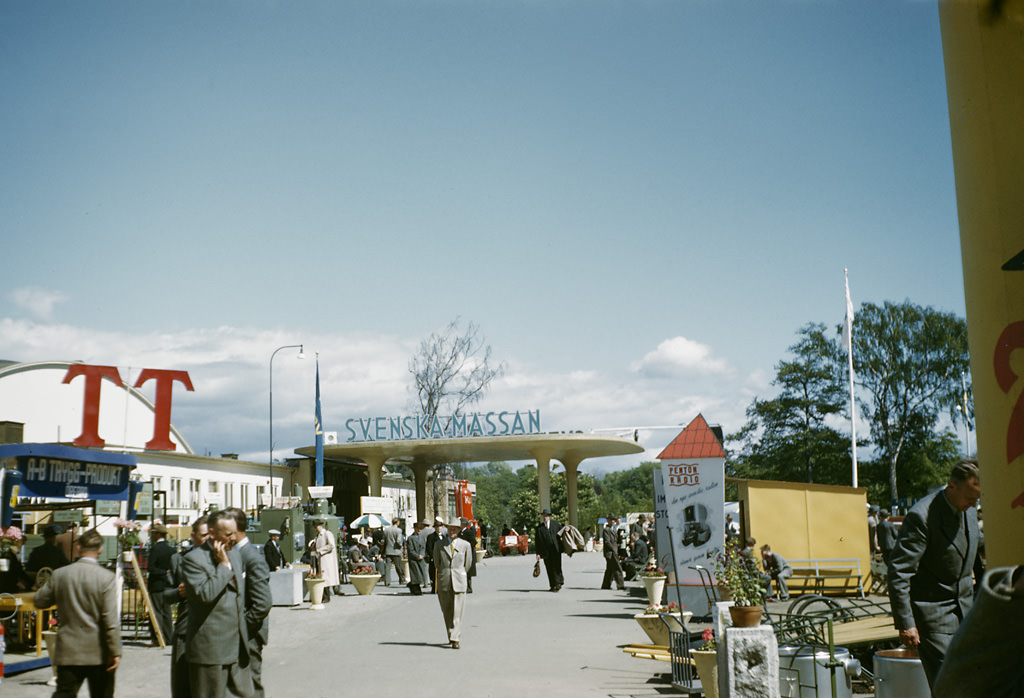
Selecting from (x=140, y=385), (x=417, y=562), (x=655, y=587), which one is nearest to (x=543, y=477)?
(x=417, y=562)

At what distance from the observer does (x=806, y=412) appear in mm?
64438

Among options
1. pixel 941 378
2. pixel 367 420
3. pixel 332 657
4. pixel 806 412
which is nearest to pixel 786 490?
pixel 332 657

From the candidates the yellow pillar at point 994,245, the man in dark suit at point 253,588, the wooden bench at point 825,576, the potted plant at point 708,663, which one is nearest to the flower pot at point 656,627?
the potted plant at point 708,663

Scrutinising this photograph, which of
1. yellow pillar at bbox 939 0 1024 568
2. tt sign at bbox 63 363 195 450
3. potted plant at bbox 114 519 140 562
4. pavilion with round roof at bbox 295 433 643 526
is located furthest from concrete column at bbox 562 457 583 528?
yellow pillar at bbox 939 0 1024 568

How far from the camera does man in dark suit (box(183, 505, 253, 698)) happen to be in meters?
6.50

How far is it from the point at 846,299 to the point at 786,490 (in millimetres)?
20016

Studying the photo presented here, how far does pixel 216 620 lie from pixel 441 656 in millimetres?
6878

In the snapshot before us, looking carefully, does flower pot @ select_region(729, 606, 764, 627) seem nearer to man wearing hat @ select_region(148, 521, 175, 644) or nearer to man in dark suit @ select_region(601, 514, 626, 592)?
man wearing hat @ select_region(148, 521, 175, 644)

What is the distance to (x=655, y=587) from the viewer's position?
729 inches

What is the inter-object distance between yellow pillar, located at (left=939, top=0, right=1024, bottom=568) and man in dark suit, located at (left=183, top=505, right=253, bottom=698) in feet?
15.9

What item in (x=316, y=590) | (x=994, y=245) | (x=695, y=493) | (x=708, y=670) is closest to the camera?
(x=994, y=245)

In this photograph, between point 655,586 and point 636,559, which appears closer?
point 655,586

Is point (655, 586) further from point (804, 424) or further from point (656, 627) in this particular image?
point (804, 424)

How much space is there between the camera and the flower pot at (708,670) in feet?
29.9
